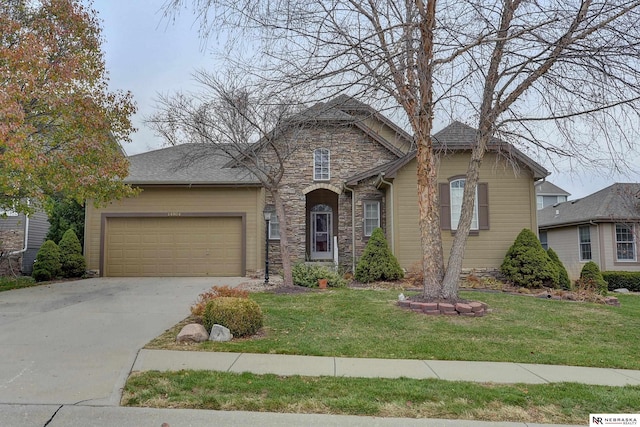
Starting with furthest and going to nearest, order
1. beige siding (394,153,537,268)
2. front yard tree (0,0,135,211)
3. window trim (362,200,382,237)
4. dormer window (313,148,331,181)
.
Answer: dormer window (313,148,331,181) → window trim (362,200,382,237) → beige siding (394,153,537,268) → front yard tree (0,0,135,211)

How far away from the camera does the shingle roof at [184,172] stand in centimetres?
1462

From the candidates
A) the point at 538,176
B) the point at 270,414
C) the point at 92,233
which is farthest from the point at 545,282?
the point at 92,233

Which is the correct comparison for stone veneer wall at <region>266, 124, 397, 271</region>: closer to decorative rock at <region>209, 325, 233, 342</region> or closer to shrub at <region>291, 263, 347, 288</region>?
shrub at <region>291, 263, 347, 288</region>

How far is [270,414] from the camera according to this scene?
3.74m

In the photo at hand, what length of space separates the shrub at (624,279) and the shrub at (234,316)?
15.7 m

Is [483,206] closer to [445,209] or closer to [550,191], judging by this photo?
[445,209]

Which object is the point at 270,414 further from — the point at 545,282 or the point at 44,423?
the point at 545,282

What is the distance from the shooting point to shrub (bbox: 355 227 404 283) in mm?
12719

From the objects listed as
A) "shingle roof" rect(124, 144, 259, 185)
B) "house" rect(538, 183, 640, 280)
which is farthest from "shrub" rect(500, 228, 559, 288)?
"shingle roof" rect(124, 144, 259, 185)

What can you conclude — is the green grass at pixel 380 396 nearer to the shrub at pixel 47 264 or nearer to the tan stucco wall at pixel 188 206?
the tan stucco wall at pixel 188 206

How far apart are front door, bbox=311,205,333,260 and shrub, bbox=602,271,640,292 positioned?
36.8 feet

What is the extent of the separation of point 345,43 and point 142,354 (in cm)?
565

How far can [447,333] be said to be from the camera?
22.4ft

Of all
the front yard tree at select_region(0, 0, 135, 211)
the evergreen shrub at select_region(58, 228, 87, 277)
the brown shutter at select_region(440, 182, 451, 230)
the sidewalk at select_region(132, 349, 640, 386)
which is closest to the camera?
the sidewalk at select_region(132, 349, 640, 386)
